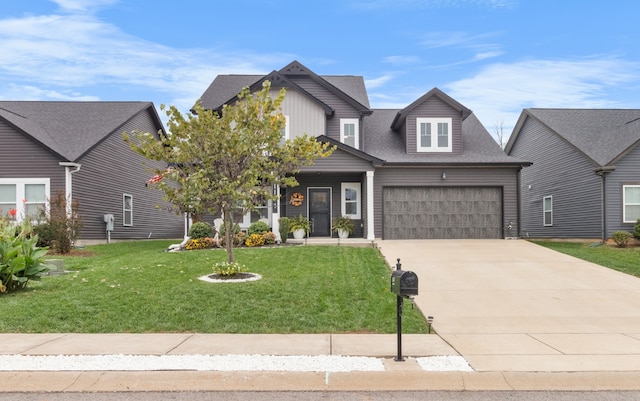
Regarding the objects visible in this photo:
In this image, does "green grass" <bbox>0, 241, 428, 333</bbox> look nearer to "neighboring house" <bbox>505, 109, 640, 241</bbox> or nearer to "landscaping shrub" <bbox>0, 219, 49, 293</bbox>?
"landscaping shrub" <bbox>0, 219, 49, 293</bbox>

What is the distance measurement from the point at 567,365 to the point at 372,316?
3411 millimetres

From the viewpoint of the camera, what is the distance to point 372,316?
9.51 meters

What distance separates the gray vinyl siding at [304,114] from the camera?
2247 cm

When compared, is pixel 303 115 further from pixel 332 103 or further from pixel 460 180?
pixel 460 180


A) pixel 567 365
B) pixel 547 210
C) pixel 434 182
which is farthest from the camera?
pixel 547 210

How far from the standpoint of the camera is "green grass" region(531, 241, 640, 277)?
1550 centimetres

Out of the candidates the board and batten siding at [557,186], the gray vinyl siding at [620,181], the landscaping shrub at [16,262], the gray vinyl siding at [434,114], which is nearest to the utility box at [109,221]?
the landscaping shrub at [16,262]

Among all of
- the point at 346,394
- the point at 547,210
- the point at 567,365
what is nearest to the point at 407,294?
the point at 346,394

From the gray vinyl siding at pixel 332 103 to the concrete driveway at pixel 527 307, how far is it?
679cm

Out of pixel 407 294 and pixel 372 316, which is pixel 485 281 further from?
pixel 407 294

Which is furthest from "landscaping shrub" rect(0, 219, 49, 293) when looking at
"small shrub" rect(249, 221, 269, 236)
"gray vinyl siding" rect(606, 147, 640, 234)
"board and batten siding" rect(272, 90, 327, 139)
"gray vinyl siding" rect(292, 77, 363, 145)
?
"gray vinyl siding" rect(606, 147, 640, 234)

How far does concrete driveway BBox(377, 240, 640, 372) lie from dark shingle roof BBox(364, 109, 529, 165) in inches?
177

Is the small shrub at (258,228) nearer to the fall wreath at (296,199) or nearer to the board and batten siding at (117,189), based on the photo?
the fall wreath at (296,199)

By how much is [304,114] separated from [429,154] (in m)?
5.26
